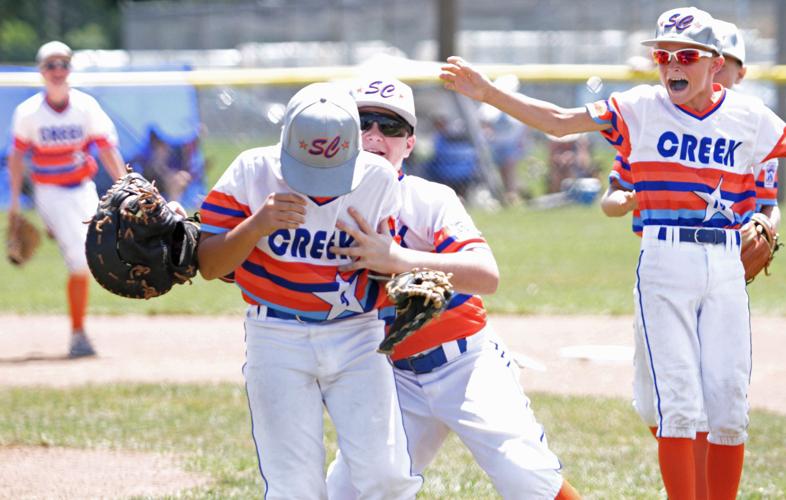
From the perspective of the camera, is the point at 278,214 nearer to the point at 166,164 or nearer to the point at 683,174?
the point at 683,174

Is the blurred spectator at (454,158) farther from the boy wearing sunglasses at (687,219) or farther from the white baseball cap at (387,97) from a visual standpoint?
the white baseball cap at (387,97)

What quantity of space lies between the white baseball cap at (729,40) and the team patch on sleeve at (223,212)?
186 centimetres

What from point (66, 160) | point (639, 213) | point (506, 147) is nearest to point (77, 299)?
point (66, 160)

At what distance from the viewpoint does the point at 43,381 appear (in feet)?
24.9

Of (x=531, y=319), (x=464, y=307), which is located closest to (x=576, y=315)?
(x=531, y=319)

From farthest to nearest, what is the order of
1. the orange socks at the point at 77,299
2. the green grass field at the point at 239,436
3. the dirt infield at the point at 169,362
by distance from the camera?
the orange socks at the point at 77,299
the dirt infield at the point at 169,362
the green grass field at the point at 239,436

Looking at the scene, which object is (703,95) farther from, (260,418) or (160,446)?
(160,446)

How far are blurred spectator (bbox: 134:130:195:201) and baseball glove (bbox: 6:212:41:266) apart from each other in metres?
4.89

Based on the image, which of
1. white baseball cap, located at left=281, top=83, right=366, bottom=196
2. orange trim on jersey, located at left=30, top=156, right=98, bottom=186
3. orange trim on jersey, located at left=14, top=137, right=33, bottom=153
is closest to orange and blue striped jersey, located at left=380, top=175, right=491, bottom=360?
white baseball cap, located at left=281, top=83, right=366, bottom=196

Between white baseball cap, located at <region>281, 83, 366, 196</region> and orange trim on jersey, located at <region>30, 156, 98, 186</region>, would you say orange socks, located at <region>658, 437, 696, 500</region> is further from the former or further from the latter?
orange trim on jersey, located at <region>30, 156, 98, 186</region>

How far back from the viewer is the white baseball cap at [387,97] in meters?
3.95

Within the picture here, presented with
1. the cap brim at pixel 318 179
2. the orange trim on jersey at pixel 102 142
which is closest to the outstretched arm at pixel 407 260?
the cap brim at pixel 318 179

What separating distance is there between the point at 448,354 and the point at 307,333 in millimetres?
531

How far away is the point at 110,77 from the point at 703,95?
8.37 m
